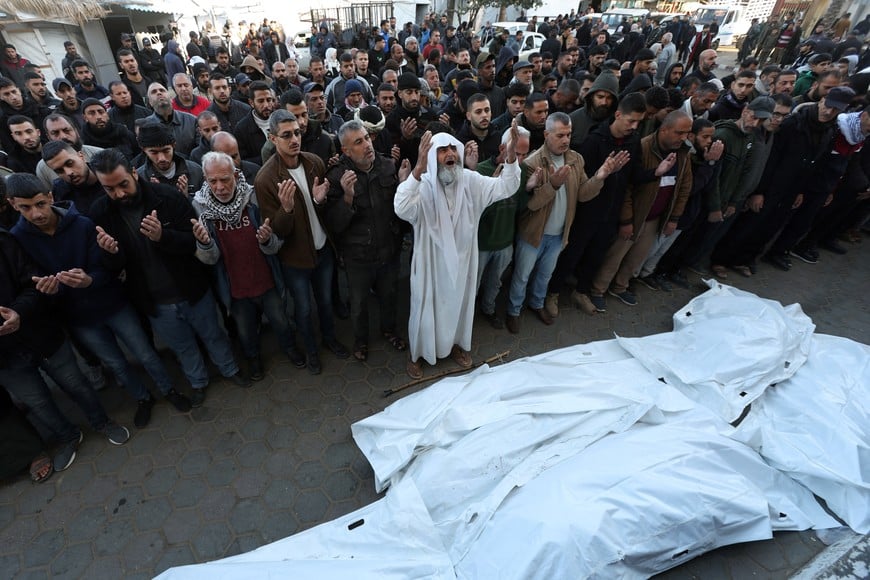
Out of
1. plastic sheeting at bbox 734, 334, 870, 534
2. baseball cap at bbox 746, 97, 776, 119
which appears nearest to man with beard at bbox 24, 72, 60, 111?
baseball cap at bbox 746, 97, 776, 119

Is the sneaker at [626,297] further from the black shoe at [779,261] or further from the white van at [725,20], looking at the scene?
the white van at [725,20]

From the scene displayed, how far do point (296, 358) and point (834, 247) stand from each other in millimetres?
7939

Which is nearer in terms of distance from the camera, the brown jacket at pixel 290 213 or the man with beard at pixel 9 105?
the brown jacket at pixel 290 213

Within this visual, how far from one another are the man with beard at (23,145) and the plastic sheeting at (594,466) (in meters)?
4.12

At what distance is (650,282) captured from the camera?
5.38m

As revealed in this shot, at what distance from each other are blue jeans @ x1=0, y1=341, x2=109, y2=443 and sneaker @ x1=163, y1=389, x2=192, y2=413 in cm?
44

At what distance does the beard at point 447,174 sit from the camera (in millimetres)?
3141

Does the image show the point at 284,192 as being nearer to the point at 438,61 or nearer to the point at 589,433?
the point at 589,433

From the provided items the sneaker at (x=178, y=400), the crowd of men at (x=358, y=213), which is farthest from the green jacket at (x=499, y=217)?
the sneaker at (x=178, y=400)

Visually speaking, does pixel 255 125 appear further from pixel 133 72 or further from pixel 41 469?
pixel 133 72

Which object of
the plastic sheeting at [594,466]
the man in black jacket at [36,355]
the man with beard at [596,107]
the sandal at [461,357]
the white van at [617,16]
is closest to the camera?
the plastic sheeting at [594,466]

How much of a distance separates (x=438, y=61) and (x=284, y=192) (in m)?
7.90

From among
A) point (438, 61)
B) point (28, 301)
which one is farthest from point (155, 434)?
point (438, 61)

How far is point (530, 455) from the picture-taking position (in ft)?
8.54
